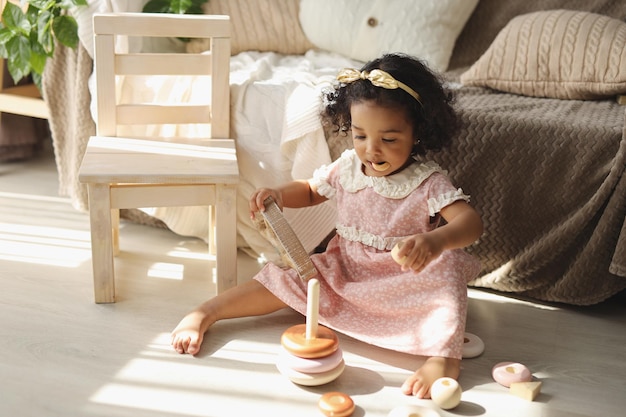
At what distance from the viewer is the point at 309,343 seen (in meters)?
1.33

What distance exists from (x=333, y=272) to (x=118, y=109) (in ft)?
2.00

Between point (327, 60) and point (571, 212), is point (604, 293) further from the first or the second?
point (327, 60)

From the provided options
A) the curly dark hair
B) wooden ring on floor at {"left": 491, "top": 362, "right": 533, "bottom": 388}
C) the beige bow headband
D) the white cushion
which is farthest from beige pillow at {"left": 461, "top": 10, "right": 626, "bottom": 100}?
wooden ring on floor at {"left": 491, "top": 362, "right": 533, "bottom": 388}

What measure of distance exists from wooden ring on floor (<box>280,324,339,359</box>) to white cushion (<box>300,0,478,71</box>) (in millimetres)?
941

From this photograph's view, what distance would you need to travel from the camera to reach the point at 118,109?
1745mm

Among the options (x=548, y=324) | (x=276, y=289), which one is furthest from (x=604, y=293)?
(x=276, y=289)

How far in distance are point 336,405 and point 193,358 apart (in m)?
0.30

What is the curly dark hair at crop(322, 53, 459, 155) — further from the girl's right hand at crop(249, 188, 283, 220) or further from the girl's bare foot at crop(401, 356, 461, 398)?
the girl's bare foot at crop(401, 356, 461, 398)

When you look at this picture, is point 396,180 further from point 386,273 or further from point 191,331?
point 191,331

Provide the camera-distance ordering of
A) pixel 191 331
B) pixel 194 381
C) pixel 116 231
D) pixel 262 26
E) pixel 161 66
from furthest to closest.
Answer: pixel 262 26 → pixel 116 231 → pixel 161 66 → pixel 191 331 → pixel 194 381

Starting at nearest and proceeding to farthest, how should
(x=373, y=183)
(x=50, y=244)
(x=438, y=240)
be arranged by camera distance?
(x=438, y=240) < (x=373, y=183) < (x=50, y=244)

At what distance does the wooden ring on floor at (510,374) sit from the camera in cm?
137

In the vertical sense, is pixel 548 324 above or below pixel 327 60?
below

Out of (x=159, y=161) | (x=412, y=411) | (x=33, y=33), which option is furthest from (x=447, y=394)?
(x=33, y=33)
